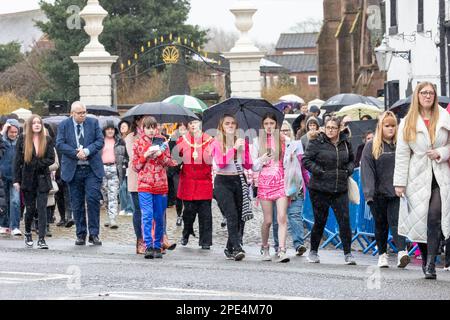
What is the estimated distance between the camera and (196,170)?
19.5 metres

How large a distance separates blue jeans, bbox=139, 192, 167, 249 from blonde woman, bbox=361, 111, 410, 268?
2549 mm

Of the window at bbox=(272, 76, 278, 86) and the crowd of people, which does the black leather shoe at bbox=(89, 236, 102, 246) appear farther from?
the window at bbox=(272, 76, 278, 86)

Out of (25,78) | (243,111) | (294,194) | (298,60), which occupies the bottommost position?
(294,194)

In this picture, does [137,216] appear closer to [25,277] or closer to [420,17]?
[25,277]

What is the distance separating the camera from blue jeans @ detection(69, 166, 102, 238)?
19469 millimetres

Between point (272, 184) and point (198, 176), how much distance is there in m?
1.90

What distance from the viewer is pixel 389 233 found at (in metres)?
19.0

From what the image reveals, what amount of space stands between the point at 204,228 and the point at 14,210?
3635 millimetres

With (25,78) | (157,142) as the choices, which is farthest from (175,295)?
(25,78)

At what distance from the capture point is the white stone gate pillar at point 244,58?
36406 mm

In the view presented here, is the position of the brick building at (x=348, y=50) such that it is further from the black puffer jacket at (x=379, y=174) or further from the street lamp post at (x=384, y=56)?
the black puffer jacket at (x=379, y=174)
